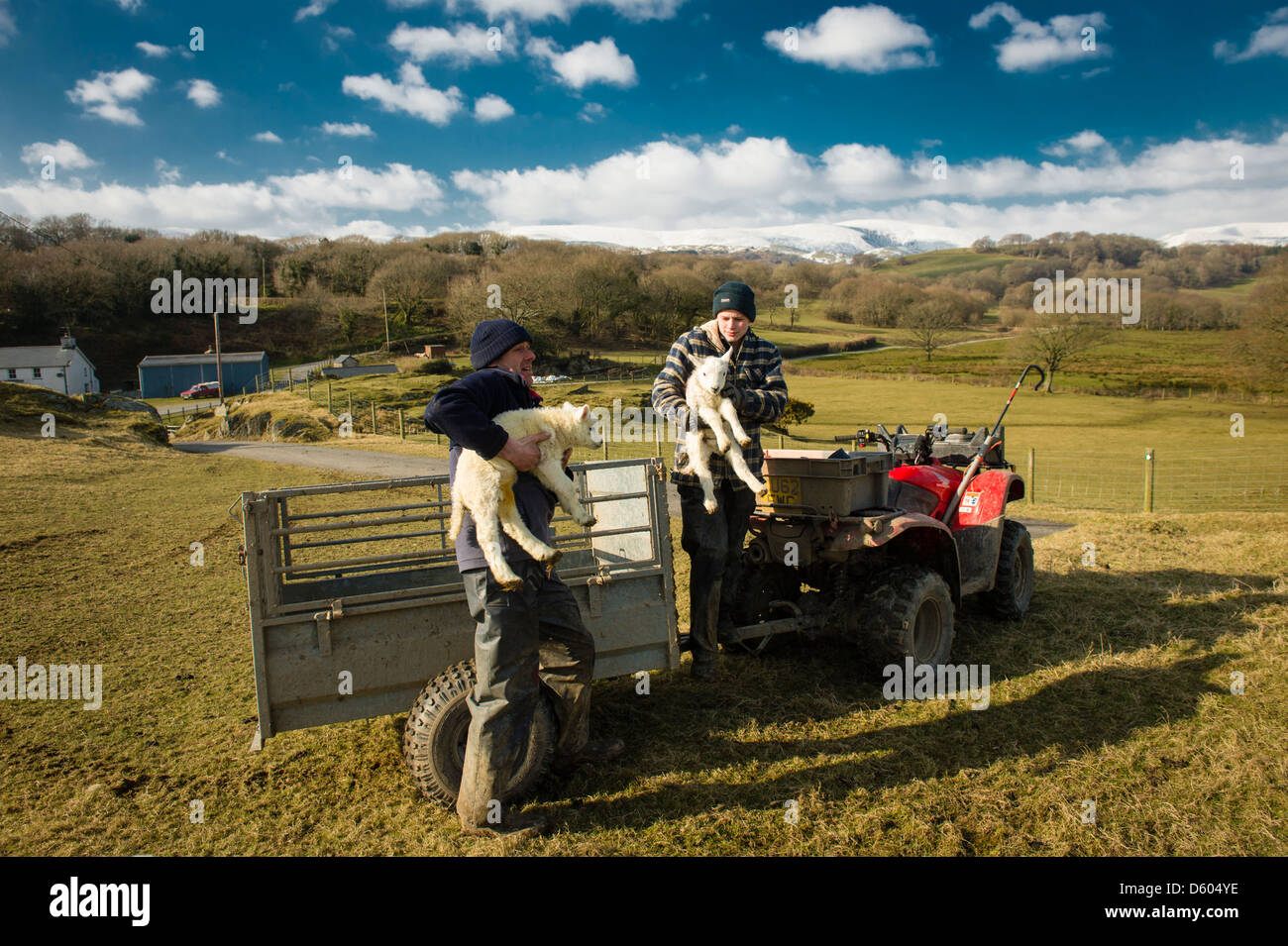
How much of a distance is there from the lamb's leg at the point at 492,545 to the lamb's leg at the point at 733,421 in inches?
58.2

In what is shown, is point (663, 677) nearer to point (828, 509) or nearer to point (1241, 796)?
point (828, 509)

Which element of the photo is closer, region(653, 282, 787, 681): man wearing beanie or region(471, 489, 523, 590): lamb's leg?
region(471, 489, 523, 590): lamb's leg

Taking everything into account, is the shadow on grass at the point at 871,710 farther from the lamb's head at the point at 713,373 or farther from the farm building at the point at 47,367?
the farm building at the point at 47,367

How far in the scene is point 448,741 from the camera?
3.61 meters

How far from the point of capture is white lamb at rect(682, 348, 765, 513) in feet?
13.1

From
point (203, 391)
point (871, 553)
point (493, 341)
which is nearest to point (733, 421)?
point (493, 341)

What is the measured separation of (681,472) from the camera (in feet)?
14.7

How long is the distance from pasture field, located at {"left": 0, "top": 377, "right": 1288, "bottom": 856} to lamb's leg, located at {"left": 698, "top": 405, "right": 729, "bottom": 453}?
1.68 m

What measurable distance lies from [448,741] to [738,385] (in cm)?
247

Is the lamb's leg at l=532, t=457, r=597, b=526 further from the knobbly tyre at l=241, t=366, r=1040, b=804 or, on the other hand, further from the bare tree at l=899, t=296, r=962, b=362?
the bare tree at l=899, t=296, r=962, b=362

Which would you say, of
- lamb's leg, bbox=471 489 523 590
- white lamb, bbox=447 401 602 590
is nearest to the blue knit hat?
white lamb, bbox=447 401 602 590

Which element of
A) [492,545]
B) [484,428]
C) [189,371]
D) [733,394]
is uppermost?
[189,371]

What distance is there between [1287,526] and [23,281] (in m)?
83.5

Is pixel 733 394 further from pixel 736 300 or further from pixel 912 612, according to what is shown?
pixel 912 612
